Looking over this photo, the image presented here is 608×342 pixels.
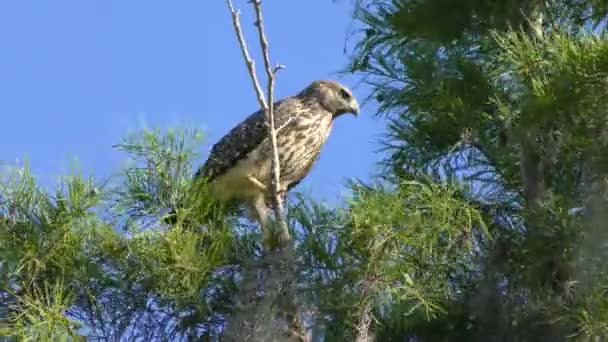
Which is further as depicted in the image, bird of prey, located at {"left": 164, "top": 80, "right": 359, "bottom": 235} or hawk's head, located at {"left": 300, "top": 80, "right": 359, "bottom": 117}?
hawk's head, located at {"left": 300, "top": 80, "right": 359, "bottom": 117}

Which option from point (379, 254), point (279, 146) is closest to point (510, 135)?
point (379, 254)

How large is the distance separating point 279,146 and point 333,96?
57cm

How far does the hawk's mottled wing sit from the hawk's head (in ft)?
1.18

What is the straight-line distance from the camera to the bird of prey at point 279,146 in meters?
5.69

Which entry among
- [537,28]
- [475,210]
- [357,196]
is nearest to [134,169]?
[357,196]

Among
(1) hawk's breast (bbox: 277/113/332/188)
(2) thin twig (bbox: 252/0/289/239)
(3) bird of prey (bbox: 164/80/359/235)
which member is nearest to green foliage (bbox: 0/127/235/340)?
(2) thin twig (bbox: 252/0/289/239)

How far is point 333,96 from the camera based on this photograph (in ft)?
21.4

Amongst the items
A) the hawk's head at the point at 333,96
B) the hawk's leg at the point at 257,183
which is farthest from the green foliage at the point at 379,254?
the hawk's head at the point at 333,96

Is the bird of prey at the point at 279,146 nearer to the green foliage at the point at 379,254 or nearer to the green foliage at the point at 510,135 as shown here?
the green foliage at the point at 510,135

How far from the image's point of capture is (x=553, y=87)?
4.63 meters

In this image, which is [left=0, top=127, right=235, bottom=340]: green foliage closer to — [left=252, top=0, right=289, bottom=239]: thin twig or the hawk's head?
[left=252, top=0, right=289, bottom=239]: thin twig

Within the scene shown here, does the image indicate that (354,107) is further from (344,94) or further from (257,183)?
(257,183)

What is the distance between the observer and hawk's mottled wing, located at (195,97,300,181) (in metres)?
5.89

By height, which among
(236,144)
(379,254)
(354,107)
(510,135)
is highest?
(354,107)
